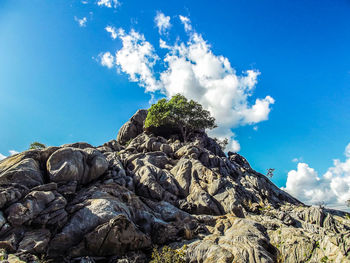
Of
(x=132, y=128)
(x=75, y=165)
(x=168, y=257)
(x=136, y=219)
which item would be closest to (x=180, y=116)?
(x=132, y=128)

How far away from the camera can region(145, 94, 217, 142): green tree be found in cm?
7094

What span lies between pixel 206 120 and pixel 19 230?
65.8 meters

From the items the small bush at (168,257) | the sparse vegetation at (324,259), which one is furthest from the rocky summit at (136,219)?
the small bush at (168,257)

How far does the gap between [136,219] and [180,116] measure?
52.0 metres

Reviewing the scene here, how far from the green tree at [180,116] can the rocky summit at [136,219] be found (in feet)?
103

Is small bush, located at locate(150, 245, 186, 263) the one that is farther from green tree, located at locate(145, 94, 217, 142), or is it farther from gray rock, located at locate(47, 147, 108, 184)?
green tree, located at locate(145, 94, 217, 142)

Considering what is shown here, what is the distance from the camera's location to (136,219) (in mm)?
25141

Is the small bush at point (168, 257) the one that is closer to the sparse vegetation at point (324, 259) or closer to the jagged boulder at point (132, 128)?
the sparse vegetation at point (324, 259)

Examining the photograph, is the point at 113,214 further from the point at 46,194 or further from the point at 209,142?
the point at 209,142

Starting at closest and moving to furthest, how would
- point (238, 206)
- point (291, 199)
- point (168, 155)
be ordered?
point (238, 206)
point (291, 199)
point (168, 155)

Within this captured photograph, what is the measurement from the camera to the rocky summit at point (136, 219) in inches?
699

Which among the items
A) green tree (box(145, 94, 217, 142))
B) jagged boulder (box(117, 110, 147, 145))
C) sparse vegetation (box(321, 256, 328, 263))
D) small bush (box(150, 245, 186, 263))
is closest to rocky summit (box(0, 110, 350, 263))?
sparse vegetation (box(321, 256, 328, 263))

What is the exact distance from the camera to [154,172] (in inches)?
1582

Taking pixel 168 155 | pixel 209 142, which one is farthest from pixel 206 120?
pixel 168 155
